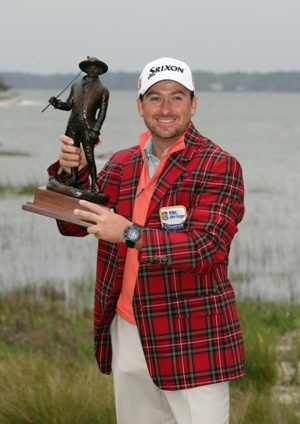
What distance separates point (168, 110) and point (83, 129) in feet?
1.12

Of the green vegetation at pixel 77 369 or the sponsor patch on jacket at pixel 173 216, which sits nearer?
the sponsor patch on jacket at pixel 173 216

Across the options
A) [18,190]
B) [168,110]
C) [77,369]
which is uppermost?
[18,190]

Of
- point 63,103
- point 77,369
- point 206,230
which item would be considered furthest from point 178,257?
point 77,369

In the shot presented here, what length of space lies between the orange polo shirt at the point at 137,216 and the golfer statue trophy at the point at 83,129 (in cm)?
15

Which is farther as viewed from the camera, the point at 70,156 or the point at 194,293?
the point at 70,156

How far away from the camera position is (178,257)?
110 inches

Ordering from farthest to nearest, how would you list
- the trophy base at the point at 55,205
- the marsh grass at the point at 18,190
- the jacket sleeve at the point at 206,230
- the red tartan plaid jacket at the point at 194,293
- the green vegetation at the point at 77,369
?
1. the marsh grass at the point at 18,190
2. the green vegetation at the point at 77,369
3. the trophy base at the point at 55,205
4. the red tartan plaid jacket at the point at 194,293
5. the jacket sleeve at the point at 206,230

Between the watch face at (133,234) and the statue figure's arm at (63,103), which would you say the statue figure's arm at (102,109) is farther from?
the watch face at (133,234)

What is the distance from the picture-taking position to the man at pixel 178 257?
2.83 m

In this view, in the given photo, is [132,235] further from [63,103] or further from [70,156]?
[63,103]

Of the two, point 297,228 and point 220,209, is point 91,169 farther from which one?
point 297,228

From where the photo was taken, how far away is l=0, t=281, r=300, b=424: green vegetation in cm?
415

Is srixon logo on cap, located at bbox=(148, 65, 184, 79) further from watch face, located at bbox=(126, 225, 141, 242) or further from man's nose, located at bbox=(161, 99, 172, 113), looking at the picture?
watch face, located at bbox=(126, 225, 141, 242)

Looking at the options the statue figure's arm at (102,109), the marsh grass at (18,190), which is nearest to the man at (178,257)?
the statue figure's arm at (102,109)
